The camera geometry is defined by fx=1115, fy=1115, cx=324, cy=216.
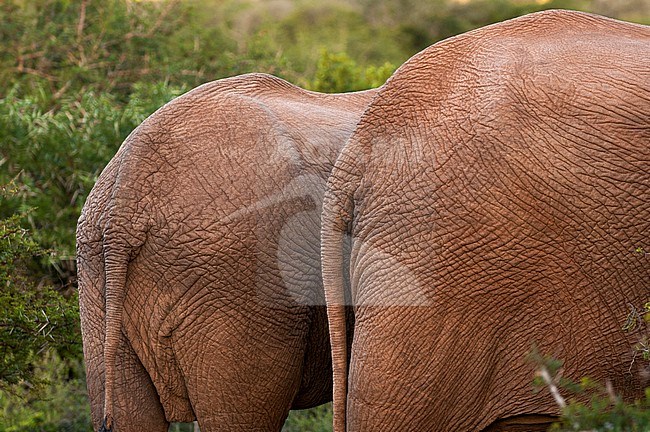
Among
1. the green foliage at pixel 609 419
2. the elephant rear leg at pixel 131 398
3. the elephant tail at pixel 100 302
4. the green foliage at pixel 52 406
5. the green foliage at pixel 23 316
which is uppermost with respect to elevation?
the green foliage at pixel 609 419

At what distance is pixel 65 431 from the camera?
602 centimetres

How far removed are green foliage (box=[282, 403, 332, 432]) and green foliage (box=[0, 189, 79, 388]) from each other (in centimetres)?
137

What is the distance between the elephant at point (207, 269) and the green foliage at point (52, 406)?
2311mm

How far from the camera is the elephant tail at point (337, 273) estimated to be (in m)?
3.03

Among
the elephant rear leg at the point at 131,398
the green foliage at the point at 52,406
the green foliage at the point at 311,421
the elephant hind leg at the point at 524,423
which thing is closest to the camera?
the elephant hind leg at the point at 524,423

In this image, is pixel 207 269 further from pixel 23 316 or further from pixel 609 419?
pixel 609 419

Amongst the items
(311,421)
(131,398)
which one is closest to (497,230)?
(131,398)

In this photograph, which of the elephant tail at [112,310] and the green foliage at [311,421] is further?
the green foliage at [311,421]

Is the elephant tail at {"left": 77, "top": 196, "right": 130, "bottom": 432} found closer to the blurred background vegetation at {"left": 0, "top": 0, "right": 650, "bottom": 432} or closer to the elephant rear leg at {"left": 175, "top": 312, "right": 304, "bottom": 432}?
the elephant rear leg at {"left": 175, "top": 312, "right": 304, "bottom": 432}

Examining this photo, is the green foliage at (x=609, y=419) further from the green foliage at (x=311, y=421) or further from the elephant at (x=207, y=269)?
the green foliage at (x=311, y=421)

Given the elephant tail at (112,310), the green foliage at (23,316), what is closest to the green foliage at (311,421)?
the green foliage at (23,316)

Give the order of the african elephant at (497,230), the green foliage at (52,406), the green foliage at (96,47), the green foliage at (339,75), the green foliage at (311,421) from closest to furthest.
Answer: the african elephant at (497,230)
the green foliage at (311,421)
the green foliage at (52,406)
the green foliage at (339,75)
the green foliage at (96,47)

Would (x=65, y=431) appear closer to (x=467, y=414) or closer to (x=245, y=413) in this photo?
(x=245, y=413)

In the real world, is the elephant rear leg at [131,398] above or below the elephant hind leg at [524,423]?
below
